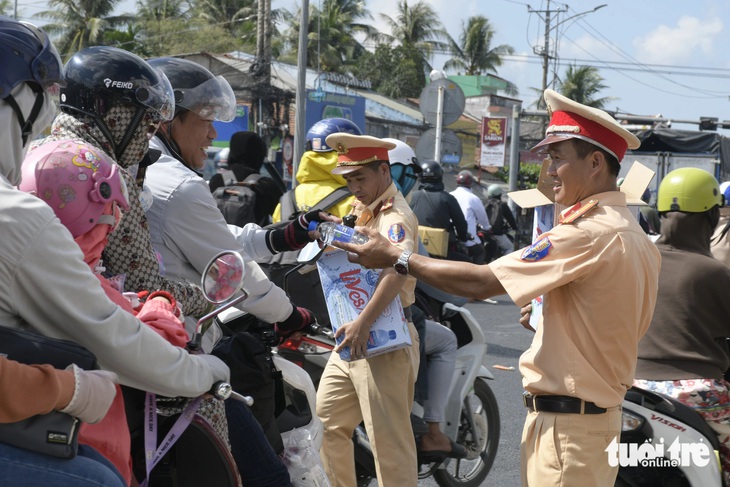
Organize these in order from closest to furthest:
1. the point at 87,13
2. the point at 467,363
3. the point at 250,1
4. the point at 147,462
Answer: the point at 147,462, the point at 467,363, the point at 87,13, the point at 250,1

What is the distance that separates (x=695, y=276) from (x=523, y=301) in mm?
1504

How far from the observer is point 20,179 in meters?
2.11

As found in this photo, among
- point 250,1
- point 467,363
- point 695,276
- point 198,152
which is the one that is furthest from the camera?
point 250,1

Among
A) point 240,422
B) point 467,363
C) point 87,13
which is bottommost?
point 467,363

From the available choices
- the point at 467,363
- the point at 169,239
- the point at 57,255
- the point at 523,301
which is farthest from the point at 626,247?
the point at 467,363

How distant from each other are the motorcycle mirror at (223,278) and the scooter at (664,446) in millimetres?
2399

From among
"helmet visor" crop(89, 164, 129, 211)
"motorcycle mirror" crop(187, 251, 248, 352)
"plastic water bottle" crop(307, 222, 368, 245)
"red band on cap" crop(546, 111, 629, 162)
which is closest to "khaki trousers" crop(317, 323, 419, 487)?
"plastic water bottle" crop(307, 222, 368, 245)

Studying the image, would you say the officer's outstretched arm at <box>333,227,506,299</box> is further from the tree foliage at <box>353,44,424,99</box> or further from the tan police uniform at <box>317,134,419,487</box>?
the tree foliage at <box>353,44,424,99</box>

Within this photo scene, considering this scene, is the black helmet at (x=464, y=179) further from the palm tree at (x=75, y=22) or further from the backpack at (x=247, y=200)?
the palm tree at (x=75, y=22)

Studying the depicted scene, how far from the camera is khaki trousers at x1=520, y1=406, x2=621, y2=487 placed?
3074mm

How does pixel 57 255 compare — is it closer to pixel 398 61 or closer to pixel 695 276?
pixel 695 276

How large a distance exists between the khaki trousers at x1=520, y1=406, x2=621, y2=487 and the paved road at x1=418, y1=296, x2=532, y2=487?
2387 millimetres

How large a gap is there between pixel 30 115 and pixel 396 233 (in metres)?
2.30

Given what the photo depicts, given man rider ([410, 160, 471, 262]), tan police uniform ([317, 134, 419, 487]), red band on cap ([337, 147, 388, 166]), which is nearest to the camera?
tan police uniform ([317, 134, 419, 487])
